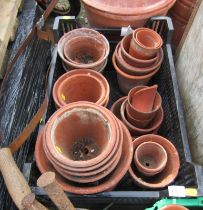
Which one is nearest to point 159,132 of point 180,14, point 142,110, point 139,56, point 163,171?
point 142,110

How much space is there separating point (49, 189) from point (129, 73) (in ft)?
4.12

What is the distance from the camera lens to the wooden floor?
182 cm

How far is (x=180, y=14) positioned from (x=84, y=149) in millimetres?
1591

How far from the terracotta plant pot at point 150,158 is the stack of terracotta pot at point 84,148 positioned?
165 mm

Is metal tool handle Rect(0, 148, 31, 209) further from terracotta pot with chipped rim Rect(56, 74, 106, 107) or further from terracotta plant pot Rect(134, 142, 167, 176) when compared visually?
terracotta plant pot Rect(134, 142, 167, 176)

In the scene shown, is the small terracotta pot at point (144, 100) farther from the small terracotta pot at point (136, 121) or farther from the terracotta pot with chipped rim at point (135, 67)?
the terracotta pot with chipped rim at point (135, 67)

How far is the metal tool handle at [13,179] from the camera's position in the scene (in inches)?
41.9

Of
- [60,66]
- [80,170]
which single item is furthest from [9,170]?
[60,66]

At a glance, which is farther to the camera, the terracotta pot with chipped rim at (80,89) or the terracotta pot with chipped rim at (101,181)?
the terracotta pot with chipped rim at (80,89)

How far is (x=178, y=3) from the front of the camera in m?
2.47

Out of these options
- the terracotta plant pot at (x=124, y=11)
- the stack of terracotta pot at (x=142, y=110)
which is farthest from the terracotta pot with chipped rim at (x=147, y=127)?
the terracotta plant pot at (x=124, y=11)

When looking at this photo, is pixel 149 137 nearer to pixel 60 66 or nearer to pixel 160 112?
pixel 160 112

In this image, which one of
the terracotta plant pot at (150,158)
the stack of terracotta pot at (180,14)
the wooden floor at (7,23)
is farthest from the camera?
the stack of terracotta pot at (180,14)

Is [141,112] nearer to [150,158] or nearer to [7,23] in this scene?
[150,158]
